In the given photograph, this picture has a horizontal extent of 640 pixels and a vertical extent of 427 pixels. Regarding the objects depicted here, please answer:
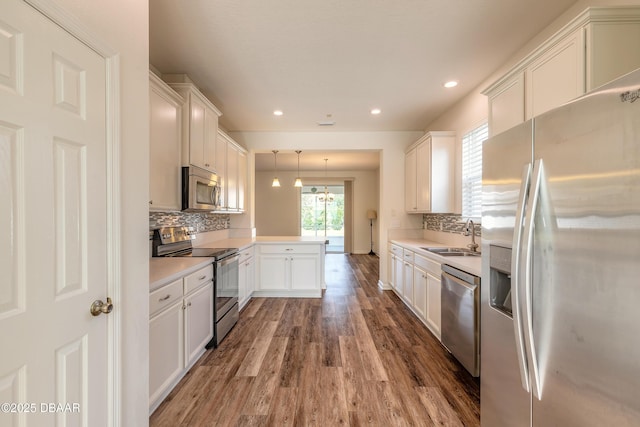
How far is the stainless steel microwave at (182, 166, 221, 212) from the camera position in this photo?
8.32 ft

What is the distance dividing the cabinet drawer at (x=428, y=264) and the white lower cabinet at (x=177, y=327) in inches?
88.2

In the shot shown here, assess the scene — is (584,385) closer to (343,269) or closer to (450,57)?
(450,57)

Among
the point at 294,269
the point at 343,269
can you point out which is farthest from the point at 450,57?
the point at 343,269

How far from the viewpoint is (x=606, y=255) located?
0.85 metres

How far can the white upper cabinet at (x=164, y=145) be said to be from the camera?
6.88ft

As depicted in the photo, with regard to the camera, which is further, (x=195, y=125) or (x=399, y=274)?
(x=399, y=274)

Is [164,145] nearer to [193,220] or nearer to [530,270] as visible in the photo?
[193,220]

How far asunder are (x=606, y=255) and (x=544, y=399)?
0.65m

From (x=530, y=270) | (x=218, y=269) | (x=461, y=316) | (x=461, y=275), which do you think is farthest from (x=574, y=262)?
(x=218, y=269)

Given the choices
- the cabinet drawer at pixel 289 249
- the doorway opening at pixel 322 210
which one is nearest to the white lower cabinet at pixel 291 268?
the cabinet drawer at pixel 289 249
